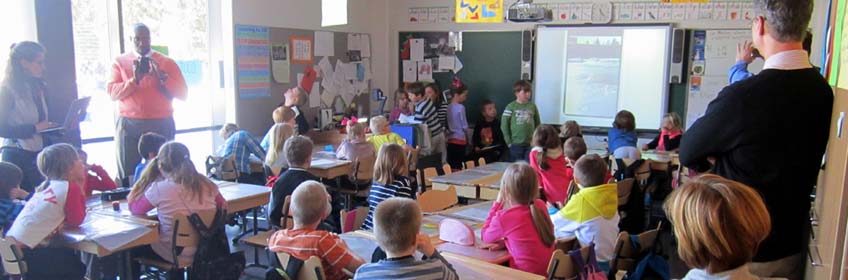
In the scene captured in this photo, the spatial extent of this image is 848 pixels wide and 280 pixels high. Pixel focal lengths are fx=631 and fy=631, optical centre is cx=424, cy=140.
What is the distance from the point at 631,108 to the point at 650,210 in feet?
6.22

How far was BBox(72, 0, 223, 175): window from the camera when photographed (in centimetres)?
508

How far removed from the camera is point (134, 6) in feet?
17.7

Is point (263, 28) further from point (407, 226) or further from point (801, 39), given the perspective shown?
point (801, 39)

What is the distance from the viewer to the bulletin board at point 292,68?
20.6ft

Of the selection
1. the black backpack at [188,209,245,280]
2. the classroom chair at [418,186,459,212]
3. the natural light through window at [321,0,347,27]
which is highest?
the natural light through window at [321,0,347,27]

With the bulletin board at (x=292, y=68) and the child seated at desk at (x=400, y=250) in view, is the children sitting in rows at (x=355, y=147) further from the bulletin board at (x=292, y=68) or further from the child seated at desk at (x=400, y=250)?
the child seated at desk at (x=400, y=250)

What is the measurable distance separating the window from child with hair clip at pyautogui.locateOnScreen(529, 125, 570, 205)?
3061 mm

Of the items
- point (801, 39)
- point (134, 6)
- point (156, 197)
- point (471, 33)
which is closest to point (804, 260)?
point (801, 39)

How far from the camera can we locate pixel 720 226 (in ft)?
4.63

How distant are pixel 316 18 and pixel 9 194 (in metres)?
4.29

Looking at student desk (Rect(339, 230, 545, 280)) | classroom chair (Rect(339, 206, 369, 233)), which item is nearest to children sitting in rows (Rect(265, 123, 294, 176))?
classroom chair (Rect(339, 206, 369, 233))

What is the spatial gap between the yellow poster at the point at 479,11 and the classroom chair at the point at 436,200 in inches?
158

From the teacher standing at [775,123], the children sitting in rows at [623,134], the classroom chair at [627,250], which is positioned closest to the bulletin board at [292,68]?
the children sitting in rows at [623,134]

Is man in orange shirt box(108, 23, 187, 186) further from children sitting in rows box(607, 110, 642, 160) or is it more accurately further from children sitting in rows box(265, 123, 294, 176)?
children sitting in rows box(607, 110, 642, 160)
